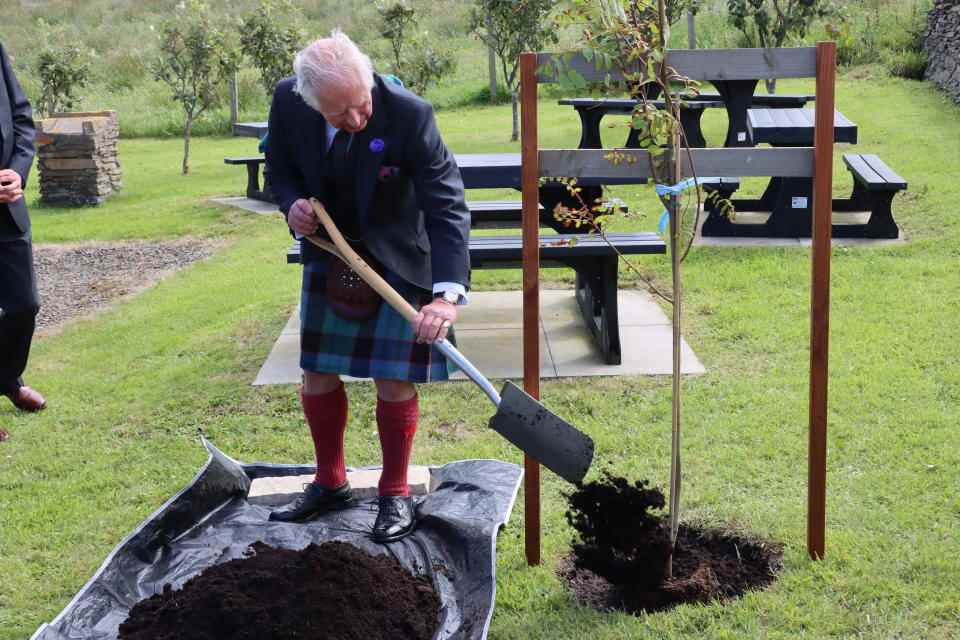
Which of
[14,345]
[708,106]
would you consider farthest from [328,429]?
[708,106]

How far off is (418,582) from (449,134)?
13007 millimetres

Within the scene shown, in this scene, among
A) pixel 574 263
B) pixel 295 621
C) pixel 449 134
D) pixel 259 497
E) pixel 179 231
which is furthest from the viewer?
pixel 449 134

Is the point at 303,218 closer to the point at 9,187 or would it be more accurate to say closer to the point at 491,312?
the point at 9,187

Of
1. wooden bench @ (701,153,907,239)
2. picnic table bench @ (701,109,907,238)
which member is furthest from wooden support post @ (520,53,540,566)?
picnic table bench @ (701,109,907,238)

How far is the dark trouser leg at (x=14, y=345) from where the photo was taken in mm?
5227

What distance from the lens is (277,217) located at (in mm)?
10961

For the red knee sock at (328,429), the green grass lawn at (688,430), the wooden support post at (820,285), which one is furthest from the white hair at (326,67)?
the green grass lawn at (688,430)

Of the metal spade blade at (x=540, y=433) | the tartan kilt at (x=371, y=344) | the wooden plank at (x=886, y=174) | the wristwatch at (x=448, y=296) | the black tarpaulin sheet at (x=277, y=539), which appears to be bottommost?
the black tarpaulin sheet at (x=277, y=539)

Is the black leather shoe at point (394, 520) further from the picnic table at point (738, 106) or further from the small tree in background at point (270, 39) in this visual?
the small tree in background at point (270, 39)

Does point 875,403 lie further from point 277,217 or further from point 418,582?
point 277,217

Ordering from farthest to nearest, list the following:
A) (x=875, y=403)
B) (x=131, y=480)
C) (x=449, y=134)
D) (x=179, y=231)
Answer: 1. (x=449, y=134)
2. (x=179, y=231)
3. (x=875, y=403)
4. (x=131, y=480)

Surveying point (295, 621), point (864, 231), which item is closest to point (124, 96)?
point (864, 231)

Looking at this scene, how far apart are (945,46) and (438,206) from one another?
14.4m

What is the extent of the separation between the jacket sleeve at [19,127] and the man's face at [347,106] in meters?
2.40
